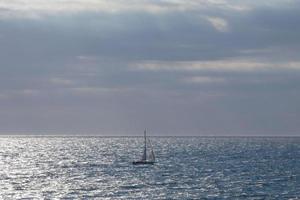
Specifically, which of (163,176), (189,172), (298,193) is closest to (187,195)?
(298,193)

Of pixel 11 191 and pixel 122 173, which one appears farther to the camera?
pixel 122 173

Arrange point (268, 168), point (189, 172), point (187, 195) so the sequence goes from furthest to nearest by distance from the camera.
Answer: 1. point (268, 168)
2. point (189, 172)
3. point (187, 195)

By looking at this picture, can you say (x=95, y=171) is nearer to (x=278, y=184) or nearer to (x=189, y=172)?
(x=189, y=172)

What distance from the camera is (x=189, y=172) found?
15925 centimetres

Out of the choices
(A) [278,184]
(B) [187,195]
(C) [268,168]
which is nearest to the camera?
(B) [187,195]

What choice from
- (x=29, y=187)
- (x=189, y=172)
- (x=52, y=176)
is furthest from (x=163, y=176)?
(x=29, y=187)

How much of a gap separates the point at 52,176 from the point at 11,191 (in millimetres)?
32218

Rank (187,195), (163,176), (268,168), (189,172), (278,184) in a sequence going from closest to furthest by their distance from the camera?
(187,195) < (278,184) < (163,176) < (189,172) < (268,168)

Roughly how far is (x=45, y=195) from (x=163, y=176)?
42.9 meters

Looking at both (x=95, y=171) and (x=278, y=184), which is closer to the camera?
(x=278, y=184)

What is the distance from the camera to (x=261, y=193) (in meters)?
113

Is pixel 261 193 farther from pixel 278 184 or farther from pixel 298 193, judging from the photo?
pixel 278 184

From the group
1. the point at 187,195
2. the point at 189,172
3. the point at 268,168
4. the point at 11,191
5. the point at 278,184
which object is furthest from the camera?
the point at 268,168

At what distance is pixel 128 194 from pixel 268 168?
6900cm
